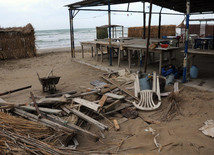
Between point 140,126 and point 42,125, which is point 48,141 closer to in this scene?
point 42,125

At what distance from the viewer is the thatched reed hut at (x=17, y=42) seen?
1432cm

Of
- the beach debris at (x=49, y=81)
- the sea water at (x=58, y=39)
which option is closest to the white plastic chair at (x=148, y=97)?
the beach debris at (x=49, y=81)

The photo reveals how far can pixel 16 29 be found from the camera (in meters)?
14.8

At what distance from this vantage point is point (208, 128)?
394 cm

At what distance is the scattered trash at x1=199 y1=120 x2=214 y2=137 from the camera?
3784 mm

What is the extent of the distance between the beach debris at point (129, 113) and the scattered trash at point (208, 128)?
156 centimetres

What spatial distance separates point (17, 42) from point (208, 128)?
589 inches

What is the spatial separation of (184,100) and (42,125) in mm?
3806

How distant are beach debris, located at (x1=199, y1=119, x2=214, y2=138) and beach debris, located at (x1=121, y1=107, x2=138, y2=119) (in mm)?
1561

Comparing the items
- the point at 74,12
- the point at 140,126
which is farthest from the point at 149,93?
the point at 74,12

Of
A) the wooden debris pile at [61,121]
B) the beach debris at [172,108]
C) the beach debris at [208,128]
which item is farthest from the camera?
the beach debris at [172,108]

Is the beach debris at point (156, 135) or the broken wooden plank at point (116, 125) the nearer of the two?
the beach debris at point (156, 135)

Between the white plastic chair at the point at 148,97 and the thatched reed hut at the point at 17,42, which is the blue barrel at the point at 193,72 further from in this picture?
the thatched reed hut at the point at 17,42

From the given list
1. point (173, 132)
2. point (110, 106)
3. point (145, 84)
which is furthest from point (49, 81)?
point (173, 132)
